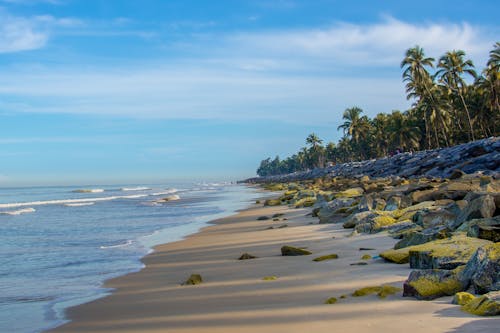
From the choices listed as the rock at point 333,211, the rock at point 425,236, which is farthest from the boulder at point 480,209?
the rock at point 333,211

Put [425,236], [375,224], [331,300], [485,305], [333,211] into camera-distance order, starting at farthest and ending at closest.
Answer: [333,211] → [375,224] → [425,236] → [331,300] → [485,305]

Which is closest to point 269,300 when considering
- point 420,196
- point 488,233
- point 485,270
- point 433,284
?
point 433,284

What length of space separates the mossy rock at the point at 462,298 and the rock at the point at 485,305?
0.62 ft

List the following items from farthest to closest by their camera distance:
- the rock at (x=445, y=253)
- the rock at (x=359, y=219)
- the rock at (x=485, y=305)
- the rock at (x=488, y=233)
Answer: the rock at (x=359, y=219) → the rock at (x=488, y=233) → the rock at (x=445, y=253) → the rock at (x=485, y=305)

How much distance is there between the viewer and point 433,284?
590 cm

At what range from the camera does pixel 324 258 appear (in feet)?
31.7

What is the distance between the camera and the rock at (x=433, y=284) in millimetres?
5836

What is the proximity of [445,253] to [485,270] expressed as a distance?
1.27 metres

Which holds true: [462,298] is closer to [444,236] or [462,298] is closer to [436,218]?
[444,236]

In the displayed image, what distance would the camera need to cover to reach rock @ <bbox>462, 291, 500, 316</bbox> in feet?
15.9

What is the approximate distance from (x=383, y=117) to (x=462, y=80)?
111ft

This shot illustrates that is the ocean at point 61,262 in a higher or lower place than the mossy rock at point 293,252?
lower

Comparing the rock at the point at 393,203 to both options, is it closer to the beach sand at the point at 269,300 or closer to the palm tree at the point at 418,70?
the beach sand at the point at 269,300

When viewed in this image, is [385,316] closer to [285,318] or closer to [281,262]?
[285,318]
